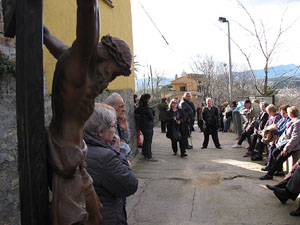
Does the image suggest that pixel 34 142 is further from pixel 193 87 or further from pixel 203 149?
pixel 193 87

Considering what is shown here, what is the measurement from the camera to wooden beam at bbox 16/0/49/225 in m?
1.05

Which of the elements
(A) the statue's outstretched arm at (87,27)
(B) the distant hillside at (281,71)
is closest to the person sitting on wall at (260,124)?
(B) the distant hillside at (281,71)

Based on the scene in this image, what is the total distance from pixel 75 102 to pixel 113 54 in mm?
267

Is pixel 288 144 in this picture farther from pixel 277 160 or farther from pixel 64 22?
pixel 64 22

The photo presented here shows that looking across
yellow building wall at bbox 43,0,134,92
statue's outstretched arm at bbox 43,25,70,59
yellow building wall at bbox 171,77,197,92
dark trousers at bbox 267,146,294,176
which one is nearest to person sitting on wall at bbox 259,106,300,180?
dark trousers at bbox 267,146,294,176

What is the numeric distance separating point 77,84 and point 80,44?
6.3 inches

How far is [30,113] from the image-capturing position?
1059 mm

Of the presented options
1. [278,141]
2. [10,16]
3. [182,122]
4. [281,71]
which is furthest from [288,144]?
[281,71]

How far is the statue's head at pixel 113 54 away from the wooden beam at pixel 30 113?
260 mm

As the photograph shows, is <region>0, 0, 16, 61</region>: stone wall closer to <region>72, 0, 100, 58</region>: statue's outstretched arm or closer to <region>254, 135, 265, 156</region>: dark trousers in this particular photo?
<region>72, 0, 100, 58</region>: statue's outstretched arm

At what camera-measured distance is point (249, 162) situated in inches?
295

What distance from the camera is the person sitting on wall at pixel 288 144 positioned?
16.8 feet

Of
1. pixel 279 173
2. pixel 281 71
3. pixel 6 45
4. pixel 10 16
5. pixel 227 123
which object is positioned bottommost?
pixel 279 173

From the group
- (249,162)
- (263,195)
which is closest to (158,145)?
(249,162)
